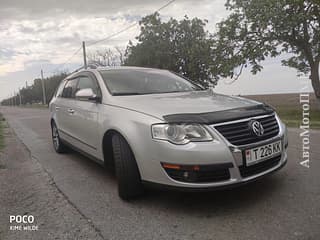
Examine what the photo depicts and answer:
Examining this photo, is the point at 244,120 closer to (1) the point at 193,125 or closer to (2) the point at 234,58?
(1) the point at 193,125

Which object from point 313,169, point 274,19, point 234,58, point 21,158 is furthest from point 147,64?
point 313,169

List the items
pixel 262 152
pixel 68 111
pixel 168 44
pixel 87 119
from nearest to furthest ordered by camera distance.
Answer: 1. pixel 262 152
2. pixel 87 119
3. pixel 68 111
4. pixel 168 44

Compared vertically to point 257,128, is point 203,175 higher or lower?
lower

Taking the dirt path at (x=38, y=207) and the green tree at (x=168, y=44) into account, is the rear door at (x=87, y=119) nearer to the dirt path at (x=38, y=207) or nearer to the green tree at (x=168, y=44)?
the dirt path at (x=38, y=207)

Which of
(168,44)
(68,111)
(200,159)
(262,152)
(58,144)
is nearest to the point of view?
(200,159)

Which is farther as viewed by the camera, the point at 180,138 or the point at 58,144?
the point at 58,144

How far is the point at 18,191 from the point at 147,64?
24542mm

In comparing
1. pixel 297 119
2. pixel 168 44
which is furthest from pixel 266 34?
pixel 168 44

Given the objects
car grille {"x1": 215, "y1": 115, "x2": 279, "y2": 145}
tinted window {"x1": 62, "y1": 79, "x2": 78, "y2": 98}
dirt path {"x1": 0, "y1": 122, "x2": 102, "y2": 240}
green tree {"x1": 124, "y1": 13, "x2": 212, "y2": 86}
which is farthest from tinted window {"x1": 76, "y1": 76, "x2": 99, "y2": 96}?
green tree {"x1": 124, "y1": 13, "x2": 212, "y2": 86}

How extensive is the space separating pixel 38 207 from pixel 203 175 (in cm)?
183

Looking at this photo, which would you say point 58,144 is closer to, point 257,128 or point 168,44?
point 257,128

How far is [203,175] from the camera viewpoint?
265 centimetres

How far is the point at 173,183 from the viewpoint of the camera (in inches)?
107

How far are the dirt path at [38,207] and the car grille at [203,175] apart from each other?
0.89 meters
